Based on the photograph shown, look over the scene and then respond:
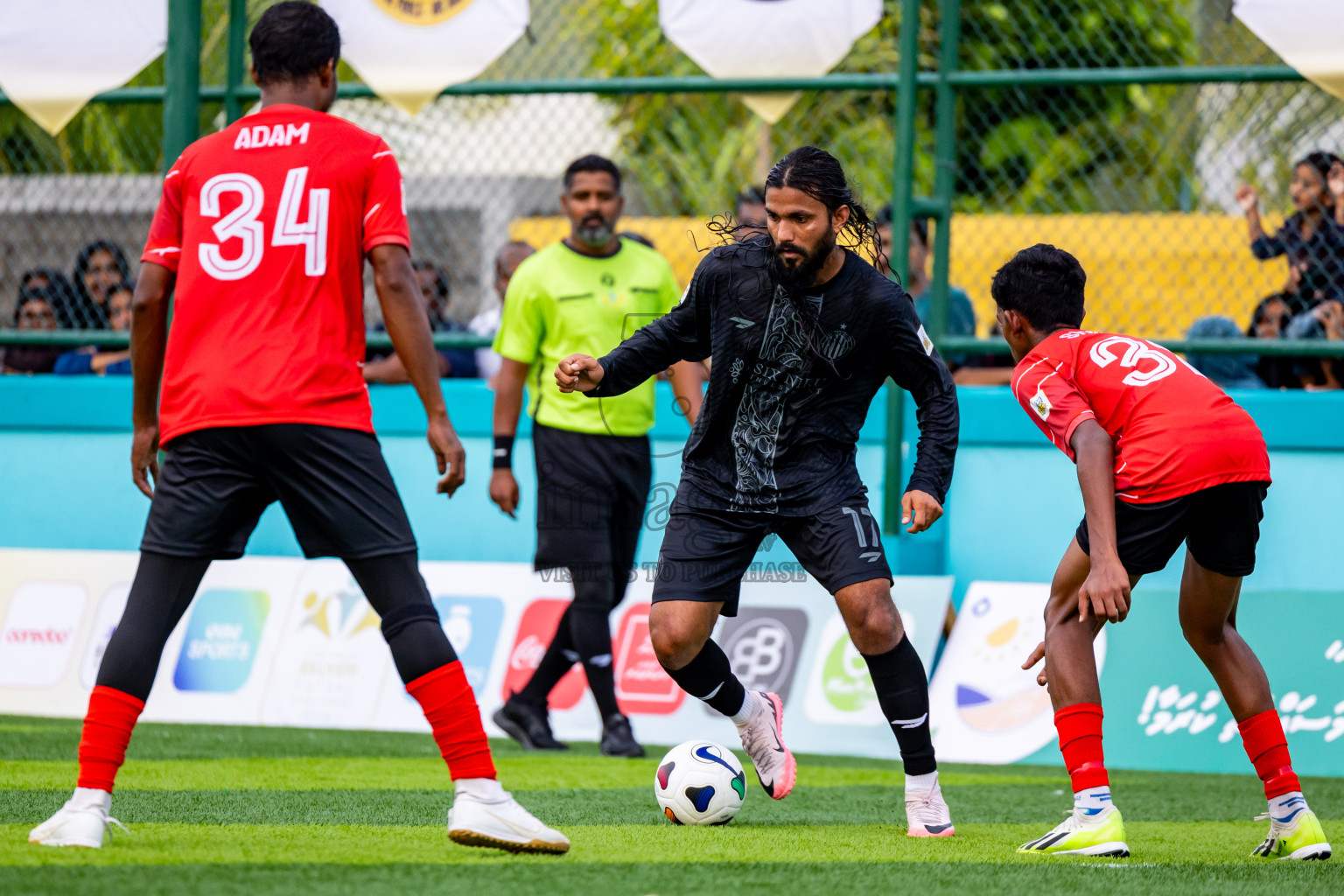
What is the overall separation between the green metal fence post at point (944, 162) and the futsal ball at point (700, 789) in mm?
3965

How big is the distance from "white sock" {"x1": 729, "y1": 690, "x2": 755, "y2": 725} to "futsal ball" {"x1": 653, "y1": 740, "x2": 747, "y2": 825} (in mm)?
177

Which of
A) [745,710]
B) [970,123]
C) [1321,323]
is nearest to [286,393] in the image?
[745,710]

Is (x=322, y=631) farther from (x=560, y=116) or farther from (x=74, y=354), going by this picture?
(x=560, y=116)

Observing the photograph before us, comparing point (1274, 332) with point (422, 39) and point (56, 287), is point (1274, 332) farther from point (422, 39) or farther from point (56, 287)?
point (56, 287)

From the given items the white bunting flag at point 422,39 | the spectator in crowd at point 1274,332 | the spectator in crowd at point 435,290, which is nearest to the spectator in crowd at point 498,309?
the spectator in crowd at point 435,290

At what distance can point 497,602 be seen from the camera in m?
8.03

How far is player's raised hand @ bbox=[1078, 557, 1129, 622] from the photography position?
4.01 metres

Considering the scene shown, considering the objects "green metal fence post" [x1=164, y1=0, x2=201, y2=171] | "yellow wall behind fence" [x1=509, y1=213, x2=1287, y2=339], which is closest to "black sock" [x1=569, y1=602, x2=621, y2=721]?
"yellow wall behind fence" [x1=509, y1=213, x2=1287, y2=339]

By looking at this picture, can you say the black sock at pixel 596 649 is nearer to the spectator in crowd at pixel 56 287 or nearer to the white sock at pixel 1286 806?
the white sock at pixel 1286 806

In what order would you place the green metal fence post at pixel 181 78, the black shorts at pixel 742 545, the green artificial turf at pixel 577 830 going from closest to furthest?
the green artificial turf at pixel 577 830, the black shorts at pixel 742 545, the green metal fence post at pixel 181 78

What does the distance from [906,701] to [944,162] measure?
4.46 metres

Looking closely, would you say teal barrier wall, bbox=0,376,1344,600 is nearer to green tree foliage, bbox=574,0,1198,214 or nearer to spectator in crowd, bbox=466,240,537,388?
spectator in crowd, bbox=466,240,537,388

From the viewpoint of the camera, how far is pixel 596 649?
674cm

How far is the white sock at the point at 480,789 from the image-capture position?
12.2ft
